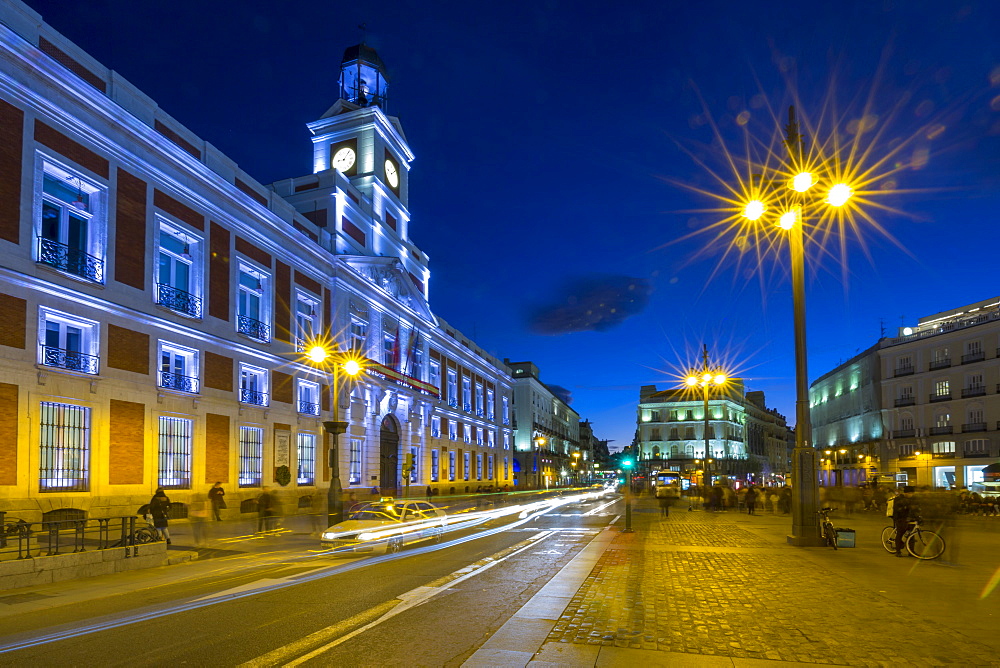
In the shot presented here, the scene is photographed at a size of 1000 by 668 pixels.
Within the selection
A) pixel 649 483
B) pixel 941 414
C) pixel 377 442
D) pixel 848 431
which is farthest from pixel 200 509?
pixel 848 431

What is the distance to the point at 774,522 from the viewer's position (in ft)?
90.5

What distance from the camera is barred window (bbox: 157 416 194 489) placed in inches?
1056

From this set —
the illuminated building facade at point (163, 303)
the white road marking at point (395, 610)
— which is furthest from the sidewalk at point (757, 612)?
the illuminated building facade at point (163, 303)

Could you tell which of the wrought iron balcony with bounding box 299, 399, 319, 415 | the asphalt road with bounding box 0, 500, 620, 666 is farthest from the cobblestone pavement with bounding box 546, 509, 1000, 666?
the wrought iron balcony with bounding box 299, 399, 319, 415

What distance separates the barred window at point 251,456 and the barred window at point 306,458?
287 cm

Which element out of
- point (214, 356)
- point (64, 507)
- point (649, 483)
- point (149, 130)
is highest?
point (149, 130)

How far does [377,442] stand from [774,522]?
2521cm

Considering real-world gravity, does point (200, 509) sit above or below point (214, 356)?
below

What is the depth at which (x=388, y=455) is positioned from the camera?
4772 cm

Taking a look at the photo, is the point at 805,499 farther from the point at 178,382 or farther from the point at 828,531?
the point at 178,382

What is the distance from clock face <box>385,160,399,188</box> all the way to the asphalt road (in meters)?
37.6

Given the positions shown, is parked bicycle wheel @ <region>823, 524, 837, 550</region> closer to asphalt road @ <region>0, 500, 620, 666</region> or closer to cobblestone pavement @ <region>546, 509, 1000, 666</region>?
cobblestone pavement @ <region>546, 509, 1000, 666</region>

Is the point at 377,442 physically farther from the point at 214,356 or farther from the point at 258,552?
the point at 258,552

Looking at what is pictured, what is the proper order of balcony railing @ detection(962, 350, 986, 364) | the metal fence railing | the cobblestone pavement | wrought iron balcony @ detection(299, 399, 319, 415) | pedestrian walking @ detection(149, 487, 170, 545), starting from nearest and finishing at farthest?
the cobblestone pavement < the metal fence railing < pedestrian walking @ detection(149, 487, 170, 545) < wrought iron balcony @ detection(299, 399, 319, 415) < balcony railing @ detection(962, 350, 986, 364)
